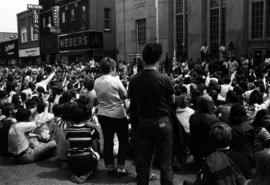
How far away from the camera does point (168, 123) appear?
447cm

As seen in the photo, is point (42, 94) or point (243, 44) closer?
point (42, 94)

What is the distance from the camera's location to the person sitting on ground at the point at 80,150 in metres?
5.75

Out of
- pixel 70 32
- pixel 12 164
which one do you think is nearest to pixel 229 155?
pixel 12 164

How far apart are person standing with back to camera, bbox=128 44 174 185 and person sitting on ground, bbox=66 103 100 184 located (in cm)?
151

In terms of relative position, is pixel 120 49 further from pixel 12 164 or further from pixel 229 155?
pixel 229 155

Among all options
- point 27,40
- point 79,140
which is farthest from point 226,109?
point 27,40

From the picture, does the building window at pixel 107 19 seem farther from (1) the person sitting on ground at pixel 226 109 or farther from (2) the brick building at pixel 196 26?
(1) the person sitting on ground at pixel 226 109

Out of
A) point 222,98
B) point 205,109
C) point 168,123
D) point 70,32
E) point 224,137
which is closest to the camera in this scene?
point 224,137

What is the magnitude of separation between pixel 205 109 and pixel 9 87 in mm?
6798

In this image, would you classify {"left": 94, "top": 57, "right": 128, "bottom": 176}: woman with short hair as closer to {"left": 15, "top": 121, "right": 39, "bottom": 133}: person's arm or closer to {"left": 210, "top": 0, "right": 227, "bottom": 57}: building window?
{"left": 15, "top": 121, "right": 39, "bottom": 133}: person's arm

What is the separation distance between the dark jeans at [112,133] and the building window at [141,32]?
20.5 m

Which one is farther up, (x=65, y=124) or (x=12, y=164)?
(x=65, y=124)

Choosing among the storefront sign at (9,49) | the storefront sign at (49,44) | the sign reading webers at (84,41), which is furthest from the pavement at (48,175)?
the storefront sign at (9,49)

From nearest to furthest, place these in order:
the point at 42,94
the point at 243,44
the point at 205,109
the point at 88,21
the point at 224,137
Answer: the point at 224,137, the point at 205,109, the point at 42,94, the point at 243,44, the point at 88,21
